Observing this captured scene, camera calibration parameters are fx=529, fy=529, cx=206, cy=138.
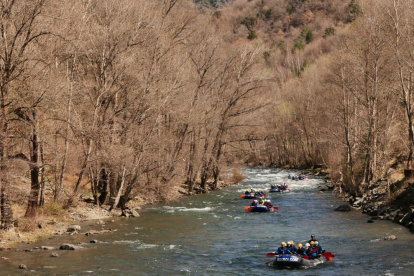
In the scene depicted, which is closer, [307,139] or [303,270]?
[303,270]

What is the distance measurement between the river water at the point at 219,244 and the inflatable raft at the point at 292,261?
1.06 feet

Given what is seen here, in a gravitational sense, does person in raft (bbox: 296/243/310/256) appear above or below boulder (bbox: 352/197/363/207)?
above

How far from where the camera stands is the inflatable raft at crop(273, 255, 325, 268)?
21938mm

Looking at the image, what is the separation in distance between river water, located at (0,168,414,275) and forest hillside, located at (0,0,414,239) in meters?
3.68

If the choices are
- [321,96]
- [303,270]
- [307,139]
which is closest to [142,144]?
[303,270]

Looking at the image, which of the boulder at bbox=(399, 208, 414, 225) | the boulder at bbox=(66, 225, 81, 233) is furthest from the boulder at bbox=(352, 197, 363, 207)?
the boulder at bbox=(66, 225, 81, 233)

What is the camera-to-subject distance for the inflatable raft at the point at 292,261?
864 inches

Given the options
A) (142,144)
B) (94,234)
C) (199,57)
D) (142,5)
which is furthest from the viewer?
(199,57)

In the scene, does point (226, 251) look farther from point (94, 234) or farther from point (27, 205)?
point (27, 205)

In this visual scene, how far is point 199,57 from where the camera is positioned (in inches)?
1999

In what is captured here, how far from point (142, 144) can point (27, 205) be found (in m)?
9.40

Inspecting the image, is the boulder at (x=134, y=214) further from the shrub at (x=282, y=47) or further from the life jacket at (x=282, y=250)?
the shrub at (x=282, y=47)

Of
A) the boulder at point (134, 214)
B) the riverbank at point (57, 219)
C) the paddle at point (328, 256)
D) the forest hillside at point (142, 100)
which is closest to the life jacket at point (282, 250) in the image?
the paddle at point (328, 256)

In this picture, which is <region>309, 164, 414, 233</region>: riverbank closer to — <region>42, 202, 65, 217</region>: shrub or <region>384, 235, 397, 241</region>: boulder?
<region>384, 235, 397, 241</region>: boulder
